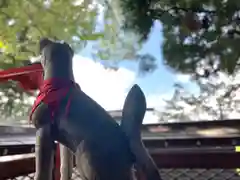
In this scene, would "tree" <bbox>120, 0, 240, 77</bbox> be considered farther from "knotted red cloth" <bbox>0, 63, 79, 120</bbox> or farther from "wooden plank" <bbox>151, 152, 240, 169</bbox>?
"knotted red cloth" <bbox>0, 63, 79, 120</bbox>

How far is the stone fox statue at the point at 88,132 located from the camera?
54 cm

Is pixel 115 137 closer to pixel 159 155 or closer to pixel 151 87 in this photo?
pixel 159 155

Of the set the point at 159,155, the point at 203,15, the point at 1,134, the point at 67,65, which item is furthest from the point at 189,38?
the point at 1,134

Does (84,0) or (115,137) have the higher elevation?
(84,0)

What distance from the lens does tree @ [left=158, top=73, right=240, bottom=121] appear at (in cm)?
159

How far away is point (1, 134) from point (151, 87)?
2.84 feet

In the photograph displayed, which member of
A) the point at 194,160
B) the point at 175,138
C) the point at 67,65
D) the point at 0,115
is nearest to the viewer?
the point at 67,65

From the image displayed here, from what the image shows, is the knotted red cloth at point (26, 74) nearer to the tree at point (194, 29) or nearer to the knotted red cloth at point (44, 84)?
the knotted red cloth at point (44, 84)

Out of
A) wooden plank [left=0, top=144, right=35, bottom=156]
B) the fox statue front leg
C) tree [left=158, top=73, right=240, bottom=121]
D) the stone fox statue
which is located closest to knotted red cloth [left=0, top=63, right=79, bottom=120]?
the stone fox statue

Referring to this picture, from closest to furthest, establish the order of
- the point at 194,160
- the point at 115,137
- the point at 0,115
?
the point at 115,137
the point at 194,160
the point at 0,115

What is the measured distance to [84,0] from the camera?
1.12 metres

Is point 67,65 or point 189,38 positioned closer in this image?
point 67,65

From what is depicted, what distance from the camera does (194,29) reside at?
150 cm

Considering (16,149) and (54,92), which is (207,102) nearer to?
(16,149)
